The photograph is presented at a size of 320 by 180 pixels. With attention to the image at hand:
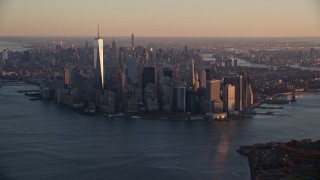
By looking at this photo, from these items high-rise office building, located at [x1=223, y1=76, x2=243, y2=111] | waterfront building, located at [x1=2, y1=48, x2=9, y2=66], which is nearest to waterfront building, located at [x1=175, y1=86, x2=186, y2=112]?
high-rise office building, located at [x1=223, y1=76, x2=243, y2=111]

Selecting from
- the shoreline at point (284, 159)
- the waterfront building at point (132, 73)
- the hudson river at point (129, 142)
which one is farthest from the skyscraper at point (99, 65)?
the shoreline at point (284, 159)

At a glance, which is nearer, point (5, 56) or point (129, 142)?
point (129, 142)

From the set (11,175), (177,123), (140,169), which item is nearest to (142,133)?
(177,123)

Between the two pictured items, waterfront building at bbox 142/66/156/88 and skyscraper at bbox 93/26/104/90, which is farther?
skyscraper at bbox 93/26/104/90

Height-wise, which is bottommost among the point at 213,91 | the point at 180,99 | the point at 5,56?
the point at 180,99

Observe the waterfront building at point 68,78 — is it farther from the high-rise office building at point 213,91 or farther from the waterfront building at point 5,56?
the waterfront building at point 5,56

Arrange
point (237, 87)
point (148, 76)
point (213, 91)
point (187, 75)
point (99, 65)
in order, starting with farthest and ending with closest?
point (99, 65) < point (187, 75) < point (148, 76) < point (237, 87) < point (213, 91)

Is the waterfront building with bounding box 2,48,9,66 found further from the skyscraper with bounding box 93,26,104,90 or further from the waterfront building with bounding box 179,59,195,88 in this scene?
the waterfront building with bounding box 179,59,195,88

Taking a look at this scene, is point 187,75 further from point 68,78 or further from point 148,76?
point 68,78

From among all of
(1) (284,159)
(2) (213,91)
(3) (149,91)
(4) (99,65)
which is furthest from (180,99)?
(1) (284,159)
